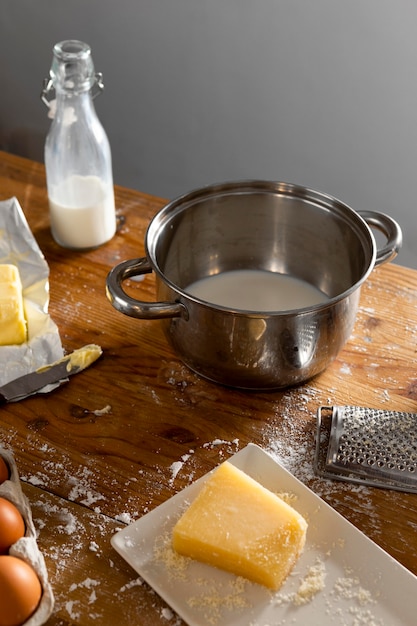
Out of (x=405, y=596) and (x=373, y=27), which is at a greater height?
(x=373, y=27)

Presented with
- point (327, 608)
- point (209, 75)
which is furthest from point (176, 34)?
point (327, 608)

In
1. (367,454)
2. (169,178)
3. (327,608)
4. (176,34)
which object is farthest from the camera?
(169,178)

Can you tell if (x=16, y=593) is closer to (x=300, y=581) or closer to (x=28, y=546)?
(x=28, y=546)

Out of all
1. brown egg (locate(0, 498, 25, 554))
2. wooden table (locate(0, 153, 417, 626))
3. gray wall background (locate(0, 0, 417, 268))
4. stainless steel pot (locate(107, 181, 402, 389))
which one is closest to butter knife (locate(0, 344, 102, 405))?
wooden table (locate(0, 153, 417, 626))

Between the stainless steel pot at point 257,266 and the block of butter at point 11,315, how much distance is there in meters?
0.19

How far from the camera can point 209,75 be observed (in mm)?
2199

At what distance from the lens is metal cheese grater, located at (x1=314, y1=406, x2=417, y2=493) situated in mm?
996

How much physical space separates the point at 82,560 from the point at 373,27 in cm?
157

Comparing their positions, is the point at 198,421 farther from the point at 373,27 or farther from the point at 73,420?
the point at 373,27

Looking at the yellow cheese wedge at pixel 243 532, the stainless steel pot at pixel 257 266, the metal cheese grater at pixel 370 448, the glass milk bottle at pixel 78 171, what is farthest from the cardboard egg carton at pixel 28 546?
the glass milk bottle at pixel 78 171

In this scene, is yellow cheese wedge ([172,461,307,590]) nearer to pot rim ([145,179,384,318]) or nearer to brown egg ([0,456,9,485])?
brown egg ([0,456,9,485])

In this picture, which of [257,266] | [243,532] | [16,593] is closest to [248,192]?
[257,266]

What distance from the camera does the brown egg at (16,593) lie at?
78 cm

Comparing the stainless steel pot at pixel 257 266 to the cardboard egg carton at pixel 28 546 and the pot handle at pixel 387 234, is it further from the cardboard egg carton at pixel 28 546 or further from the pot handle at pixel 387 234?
the cardboard egg carton at pixel 28 546
